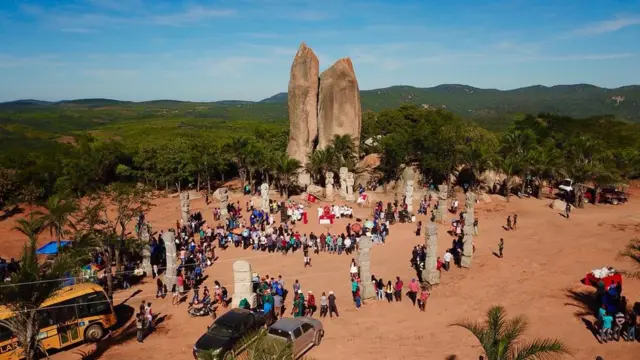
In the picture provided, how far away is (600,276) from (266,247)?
17.0 metres

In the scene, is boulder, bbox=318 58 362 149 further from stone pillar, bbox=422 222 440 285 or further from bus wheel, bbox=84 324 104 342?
bus wheel, bbox=84 324 104 342

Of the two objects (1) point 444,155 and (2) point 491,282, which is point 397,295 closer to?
(2) point 491,282

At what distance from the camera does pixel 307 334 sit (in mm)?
14258

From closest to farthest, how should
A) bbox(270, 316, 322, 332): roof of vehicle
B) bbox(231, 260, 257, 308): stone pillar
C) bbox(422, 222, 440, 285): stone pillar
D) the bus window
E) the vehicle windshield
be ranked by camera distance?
the vehicle windshield
bbox(270, 316, 322, 332): roof of vehicle
the bus window
bbox(231, 260, 257, 308): stone pillar
bbox(422, 222, 440, 285): stone pillar

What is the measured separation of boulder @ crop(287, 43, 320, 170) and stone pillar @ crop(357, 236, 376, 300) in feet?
89.5

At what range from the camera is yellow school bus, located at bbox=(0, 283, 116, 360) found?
1363 cm

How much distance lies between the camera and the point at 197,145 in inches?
1832

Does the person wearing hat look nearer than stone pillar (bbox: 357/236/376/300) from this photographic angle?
Yes

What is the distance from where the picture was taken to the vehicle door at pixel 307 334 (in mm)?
14109

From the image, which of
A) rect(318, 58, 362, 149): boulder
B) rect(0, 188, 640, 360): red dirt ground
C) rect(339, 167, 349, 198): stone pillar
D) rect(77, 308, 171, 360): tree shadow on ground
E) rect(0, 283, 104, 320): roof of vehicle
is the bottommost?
rect(77, 308, 171, 360): tree shadow on ground

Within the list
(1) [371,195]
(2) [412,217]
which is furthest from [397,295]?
(1) [371,195]

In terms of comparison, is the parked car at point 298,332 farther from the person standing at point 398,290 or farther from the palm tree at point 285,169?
the palm tree at point 285,169

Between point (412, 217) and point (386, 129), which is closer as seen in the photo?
point (412, 217)

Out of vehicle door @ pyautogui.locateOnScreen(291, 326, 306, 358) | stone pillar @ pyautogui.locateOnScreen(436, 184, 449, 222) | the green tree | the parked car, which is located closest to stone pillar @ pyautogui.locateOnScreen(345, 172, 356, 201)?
stone pillar @ pyautogui.locateOnScreen(436, 184, 449, 222)
